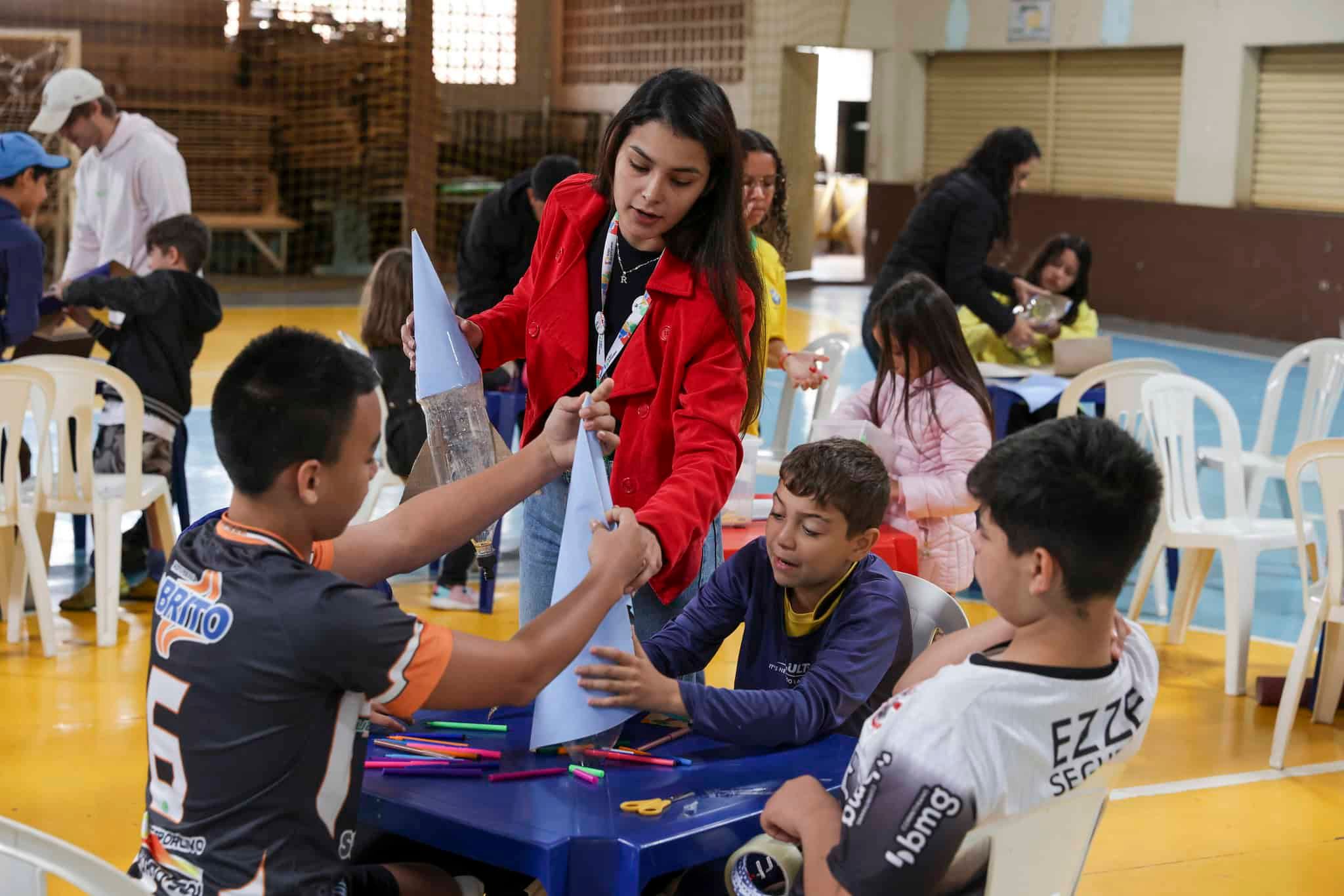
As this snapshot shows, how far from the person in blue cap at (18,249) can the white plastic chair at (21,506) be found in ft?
1.39

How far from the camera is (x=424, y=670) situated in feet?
5.98

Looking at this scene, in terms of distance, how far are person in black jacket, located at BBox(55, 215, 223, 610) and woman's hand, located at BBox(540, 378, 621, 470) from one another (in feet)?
10.9

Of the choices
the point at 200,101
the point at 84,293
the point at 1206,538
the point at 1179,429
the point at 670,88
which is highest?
the point at 200,101

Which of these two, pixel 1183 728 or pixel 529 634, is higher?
pixel 529 634

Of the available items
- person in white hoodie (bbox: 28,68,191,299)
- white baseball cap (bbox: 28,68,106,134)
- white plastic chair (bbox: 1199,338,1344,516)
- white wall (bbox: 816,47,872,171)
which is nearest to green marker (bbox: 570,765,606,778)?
white plastic chair (bbox: 1199,338,1344,516)

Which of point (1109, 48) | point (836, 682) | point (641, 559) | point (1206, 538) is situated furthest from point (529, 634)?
point (1109, 48)

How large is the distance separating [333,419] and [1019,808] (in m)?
0.96

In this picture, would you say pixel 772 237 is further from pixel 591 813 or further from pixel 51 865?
pixel 51 865

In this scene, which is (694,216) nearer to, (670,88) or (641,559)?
(670,88)

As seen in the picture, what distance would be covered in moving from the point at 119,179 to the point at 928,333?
13.3ft

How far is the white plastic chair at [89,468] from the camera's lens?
4906mm

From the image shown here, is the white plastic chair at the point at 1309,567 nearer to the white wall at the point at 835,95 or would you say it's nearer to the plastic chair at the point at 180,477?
the plastic chair at the point at 180,477

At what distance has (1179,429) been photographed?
515 centimetres

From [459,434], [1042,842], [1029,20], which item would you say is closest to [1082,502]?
[1042,842]
